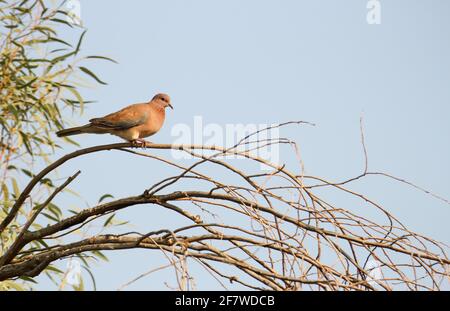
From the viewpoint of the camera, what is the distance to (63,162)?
3.73 meters

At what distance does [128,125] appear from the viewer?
196 inches

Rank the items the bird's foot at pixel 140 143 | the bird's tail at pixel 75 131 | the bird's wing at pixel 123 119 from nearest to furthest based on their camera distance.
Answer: the bird's foot at pixel 140 143
the bird's tail at pixel 75 131
the bird's wing at pixel 123 119

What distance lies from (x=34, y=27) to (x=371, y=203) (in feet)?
11.5

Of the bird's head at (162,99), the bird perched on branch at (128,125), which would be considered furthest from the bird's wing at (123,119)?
the bird's head at (162,99)

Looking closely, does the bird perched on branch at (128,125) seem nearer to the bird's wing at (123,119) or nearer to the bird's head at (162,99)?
the bird's wing at (123,119)

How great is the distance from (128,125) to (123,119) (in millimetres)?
48

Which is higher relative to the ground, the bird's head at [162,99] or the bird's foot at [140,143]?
the bird's head at [162,99]

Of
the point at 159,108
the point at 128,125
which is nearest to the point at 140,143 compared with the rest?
the point at 128,125

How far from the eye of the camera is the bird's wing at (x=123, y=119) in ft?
16.3

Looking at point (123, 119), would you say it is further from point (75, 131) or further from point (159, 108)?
point (159, 108)

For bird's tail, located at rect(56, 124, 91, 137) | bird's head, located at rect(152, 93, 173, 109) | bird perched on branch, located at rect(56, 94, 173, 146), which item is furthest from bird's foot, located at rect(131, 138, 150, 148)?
bird's head, located at rect(152, 93, 173, 109)
